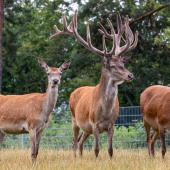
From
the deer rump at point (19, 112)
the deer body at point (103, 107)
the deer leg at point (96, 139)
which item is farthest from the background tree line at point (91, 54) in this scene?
the deer leg at point (96, 139)

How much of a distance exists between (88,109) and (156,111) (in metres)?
1.36

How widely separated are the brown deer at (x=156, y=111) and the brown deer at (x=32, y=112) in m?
1.94

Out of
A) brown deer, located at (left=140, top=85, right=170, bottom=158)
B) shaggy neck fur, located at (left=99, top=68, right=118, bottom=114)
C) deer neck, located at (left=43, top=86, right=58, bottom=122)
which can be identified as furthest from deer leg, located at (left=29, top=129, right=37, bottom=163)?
brown deer, located at (left=140, top=85, right=170, bottom=158)

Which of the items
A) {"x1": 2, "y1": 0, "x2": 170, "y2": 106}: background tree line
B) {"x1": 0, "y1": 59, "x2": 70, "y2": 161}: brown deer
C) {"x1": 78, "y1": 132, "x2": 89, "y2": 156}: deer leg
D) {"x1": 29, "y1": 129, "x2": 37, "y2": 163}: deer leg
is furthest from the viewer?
{"x1": 2, "y1": 0, "x2": 170, "y2": 106}: background tree line

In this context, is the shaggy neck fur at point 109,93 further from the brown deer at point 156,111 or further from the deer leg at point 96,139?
the brown deer at point 156,111

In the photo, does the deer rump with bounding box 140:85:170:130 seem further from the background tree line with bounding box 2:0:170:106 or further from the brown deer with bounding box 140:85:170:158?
the background tree line with bounding box 2:0:170:106

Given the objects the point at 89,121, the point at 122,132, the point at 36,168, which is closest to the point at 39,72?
the point at 122,132

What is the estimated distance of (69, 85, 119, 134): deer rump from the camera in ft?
34.8

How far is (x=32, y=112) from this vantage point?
10.6 metres

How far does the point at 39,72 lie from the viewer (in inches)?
1334

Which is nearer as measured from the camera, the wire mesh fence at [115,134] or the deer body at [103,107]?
the deer body at [103,107]

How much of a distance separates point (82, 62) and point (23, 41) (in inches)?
362

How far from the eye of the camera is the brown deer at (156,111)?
10.6 m

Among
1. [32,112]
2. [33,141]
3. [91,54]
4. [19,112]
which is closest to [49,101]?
[32,112]
